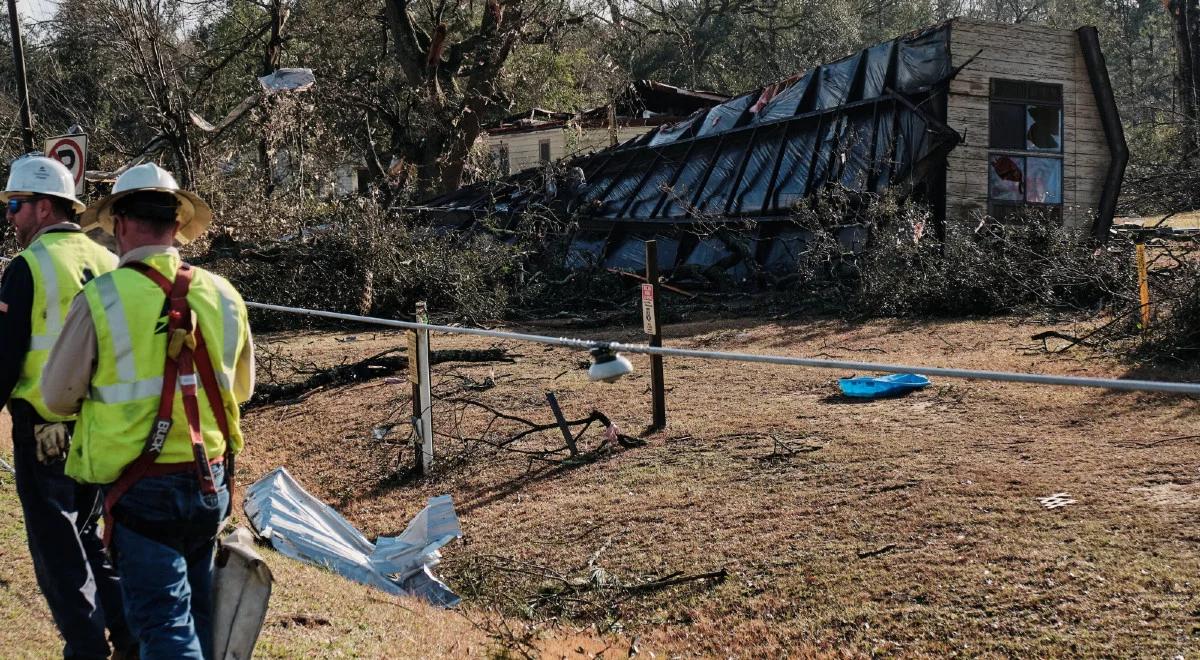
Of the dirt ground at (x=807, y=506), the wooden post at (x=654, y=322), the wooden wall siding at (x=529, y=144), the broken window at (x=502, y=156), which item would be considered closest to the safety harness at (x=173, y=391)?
the dirt ground at (x=807, y=506)

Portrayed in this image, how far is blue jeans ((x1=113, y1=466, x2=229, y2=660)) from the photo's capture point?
9.98 ft

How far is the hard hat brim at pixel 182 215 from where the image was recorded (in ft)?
11.1

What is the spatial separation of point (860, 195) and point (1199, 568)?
1055 centimetres

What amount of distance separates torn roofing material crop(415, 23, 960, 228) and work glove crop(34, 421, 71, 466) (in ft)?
41.1

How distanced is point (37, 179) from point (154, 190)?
116 cm

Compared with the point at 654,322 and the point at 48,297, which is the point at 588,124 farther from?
the point at 48,297

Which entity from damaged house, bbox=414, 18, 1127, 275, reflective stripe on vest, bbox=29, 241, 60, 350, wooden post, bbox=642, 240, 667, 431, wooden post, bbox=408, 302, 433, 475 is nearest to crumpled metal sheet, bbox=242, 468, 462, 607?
wooden post, bbox=408, 302, 433, 475

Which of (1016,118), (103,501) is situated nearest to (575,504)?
(103,501)

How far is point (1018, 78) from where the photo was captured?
653 inches

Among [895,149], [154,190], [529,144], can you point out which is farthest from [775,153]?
[154,190]

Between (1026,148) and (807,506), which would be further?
(1026,148)

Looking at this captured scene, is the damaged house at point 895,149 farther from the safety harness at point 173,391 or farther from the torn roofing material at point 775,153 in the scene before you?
the safety harness at point 173,391

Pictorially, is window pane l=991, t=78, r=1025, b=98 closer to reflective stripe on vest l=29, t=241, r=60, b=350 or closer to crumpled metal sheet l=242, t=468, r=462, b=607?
crumpled metal sheet l=242, t=468, r=462, b=607

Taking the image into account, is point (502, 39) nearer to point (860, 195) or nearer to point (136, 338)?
point (860, 195)
